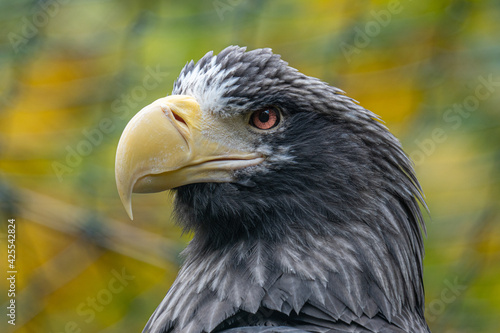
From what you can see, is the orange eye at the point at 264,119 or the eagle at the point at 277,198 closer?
the eagle at the point at 277,198

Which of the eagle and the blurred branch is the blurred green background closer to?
the blurred branch

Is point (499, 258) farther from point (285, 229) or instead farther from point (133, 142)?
point (133, 142)

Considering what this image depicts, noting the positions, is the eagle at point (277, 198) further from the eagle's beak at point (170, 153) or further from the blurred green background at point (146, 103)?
the blurred green background at point (146, 103)

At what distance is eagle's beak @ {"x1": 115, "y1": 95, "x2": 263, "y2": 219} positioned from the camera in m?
2.41

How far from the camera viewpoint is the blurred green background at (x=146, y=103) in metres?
4.68

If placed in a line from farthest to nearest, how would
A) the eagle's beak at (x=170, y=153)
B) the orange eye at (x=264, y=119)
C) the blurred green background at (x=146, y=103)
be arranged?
the blurred green background at (x=146, y=103)
the orange eye at (x=264, y=119)
the eagle's beak at (x=170, y=153)

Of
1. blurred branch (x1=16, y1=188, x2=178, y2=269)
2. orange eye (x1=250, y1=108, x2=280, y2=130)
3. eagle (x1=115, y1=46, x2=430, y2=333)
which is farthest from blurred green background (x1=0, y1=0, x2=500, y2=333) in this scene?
orange eye (x1=250, y1=108, x2=280, y2=130)

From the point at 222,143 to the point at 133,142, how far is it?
0.37 m

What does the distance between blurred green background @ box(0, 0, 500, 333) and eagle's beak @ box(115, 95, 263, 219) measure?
2123mm

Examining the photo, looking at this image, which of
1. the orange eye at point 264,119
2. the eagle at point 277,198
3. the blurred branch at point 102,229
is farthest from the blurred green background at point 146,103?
the orange eye at point 264,119

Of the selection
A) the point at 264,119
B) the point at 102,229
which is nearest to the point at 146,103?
the point at 102,229

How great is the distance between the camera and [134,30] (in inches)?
197

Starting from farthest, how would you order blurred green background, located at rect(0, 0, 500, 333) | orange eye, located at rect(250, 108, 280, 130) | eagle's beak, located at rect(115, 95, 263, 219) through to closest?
1. blurred green background, located at rect(0, 0, 500, 333)
2. orange eye, located at rect(250, 108, 280, 130)
3. eagle's beak, located at rect(115, 95, 263, 219)

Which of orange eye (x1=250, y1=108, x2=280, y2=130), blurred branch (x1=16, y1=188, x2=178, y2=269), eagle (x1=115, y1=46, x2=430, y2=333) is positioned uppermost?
orange eye (x1=250, y1=108, x2=280, y2=130)
